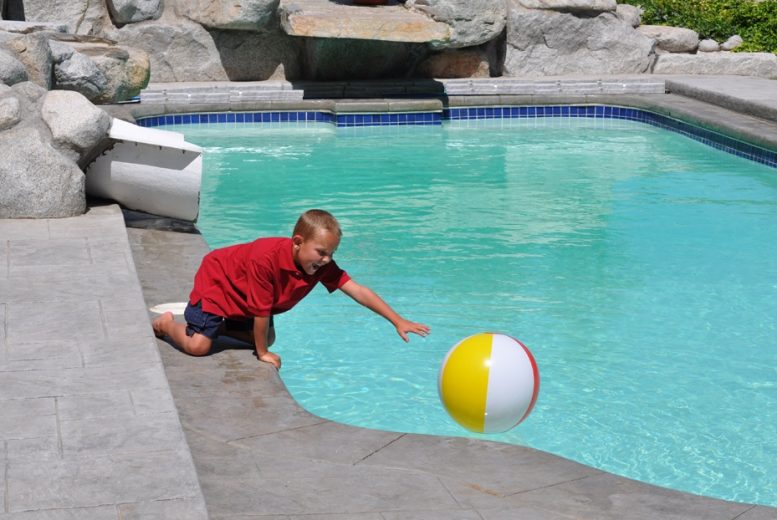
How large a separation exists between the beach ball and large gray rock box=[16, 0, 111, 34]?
10.8m

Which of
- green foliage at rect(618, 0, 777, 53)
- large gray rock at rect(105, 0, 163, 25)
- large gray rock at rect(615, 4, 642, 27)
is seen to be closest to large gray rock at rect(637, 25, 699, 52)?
large gray rock at rect(615, 4, 642, 27)

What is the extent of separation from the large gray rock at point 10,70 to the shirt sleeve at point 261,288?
3378mm

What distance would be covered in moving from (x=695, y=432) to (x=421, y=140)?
8.01 m

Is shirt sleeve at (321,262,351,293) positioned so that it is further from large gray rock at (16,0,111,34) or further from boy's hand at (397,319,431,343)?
large gray rock at (16,0,111,34)

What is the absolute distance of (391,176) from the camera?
11156 mm

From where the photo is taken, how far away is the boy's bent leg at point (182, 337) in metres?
5.17

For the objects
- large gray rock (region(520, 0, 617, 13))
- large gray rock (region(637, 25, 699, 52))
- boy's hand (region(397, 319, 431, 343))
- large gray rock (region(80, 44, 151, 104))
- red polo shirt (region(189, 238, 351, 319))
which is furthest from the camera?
large gray rock (region(637, 25, 699, 52))

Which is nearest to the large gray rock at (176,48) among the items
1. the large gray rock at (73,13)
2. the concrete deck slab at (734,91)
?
the large gray rock at (73,13)

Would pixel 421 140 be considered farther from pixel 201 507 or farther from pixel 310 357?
pixel 201 507

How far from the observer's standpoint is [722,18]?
16.9m

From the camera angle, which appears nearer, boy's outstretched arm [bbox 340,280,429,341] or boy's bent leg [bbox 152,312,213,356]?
boy's outstretched arm [bbox 340,280,429,341]

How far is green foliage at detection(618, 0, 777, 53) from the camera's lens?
16719mm

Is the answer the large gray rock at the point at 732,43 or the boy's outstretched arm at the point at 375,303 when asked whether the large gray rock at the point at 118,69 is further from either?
the large gray rock at the point at 732,43

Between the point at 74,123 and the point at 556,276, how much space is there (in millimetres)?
3241
